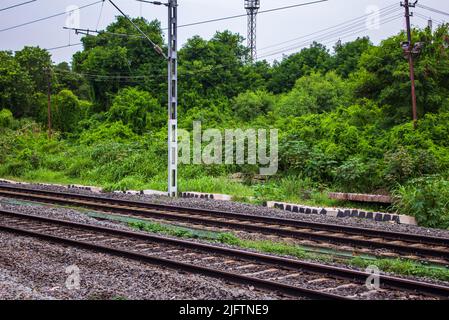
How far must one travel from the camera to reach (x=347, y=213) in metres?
15.4

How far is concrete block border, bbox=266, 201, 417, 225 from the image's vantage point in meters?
14.4

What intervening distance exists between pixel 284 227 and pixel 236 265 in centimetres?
420

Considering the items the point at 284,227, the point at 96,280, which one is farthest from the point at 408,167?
the point at 96,280

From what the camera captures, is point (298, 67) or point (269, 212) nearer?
point (269, 212)

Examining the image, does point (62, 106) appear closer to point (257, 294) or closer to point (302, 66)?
point (302, 66)

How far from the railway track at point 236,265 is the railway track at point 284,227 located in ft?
9.02

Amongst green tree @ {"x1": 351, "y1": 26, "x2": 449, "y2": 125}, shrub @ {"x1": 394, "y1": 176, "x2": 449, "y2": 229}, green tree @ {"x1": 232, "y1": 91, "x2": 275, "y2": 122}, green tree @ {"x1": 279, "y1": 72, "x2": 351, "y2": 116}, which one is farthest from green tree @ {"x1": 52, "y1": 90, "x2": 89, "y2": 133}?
shrub @ {"x1": 394, "y1": 176, "x2": 449, "y2": 229}

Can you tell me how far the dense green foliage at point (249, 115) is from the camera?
Result: 18750 millimetres

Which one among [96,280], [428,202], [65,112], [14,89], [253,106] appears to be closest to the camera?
[96,280]

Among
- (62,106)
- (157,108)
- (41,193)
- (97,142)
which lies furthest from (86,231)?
(62,106)

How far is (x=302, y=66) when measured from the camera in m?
40.5

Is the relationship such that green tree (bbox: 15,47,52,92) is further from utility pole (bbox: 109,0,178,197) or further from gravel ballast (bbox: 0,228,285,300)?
gravel ballast (bbox: 0,228,285,300)

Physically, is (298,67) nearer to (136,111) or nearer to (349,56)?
(349,56)

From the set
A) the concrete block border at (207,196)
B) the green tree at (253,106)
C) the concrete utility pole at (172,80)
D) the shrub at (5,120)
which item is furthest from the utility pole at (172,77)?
the shrub at (5,120)
